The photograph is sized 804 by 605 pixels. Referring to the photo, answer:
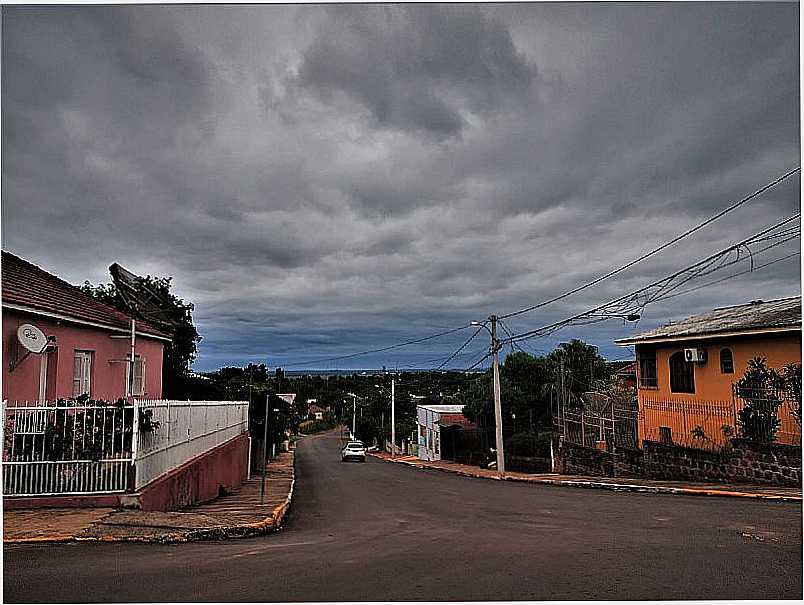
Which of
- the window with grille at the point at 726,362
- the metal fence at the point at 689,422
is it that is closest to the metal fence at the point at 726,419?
the metal fence at the point at 689,422

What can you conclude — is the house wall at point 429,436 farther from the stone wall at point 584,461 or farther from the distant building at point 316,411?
the distant building at point 316,411

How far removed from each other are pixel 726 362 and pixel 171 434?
48.3ft

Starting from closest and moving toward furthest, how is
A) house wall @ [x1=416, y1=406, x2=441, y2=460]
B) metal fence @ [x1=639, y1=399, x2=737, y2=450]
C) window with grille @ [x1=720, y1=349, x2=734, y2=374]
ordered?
metal fence @ [x1=639, y1=399, x2=737, y2=450] < window with grille @ [x1=720, y1=349, x2=734, y2=374] < house wall @ [x1=416, y1=406, x2=441, y2=460]

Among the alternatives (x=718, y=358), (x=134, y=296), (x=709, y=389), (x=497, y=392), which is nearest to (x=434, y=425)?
(x=497, y=392)

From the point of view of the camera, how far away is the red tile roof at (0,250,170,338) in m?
12.0

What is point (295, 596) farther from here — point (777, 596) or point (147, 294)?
point (147, 294)

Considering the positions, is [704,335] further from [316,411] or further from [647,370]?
[316,411]

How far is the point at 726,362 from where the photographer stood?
19.5 m

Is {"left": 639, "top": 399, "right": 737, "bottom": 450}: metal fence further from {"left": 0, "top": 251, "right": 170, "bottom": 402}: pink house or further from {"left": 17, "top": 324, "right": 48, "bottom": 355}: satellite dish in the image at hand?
{"left": 17, "top": 324, "right": 48, "bottom": 355}: satellite dish

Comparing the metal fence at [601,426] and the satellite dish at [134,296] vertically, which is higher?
the satellite dish at [134,296]

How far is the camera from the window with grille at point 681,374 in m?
21.1

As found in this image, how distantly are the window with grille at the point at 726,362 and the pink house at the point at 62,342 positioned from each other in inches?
590

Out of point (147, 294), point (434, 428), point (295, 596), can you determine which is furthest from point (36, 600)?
point (434, 428)

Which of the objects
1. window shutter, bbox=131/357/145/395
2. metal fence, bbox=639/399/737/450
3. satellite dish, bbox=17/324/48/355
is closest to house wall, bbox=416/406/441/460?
metal fence, bbox=639/399/737/450
